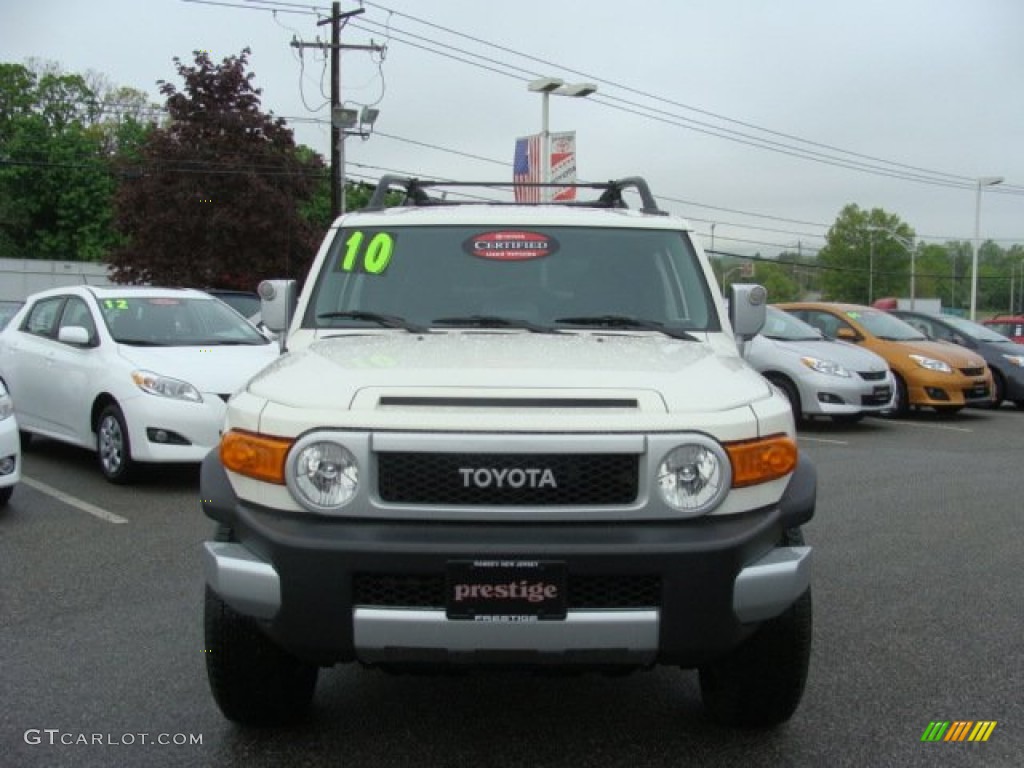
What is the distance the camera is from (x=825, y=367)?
43.4ft

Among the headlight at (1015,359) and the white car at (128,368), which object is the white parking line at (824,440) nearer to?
the headlight at (1015,359)

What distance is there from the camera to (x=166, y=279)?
95.9 feet

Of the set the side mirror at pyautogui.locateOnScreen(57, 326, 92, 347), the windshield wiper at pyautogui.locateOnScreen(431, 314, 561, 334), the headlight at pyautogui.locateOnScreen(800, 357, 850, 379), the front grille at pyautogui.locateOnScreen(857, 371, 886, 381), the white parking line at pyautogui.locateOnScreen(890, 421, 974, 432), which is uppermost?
the windshield wiper at pyautogui.locateOnScreen(431, 314, 561, 334)

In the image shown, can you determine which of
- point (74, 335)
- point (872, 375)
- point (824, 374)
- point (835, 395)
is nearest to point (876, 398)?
point (872, 375)

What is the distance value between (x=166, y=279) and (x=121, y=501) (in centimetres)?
2263

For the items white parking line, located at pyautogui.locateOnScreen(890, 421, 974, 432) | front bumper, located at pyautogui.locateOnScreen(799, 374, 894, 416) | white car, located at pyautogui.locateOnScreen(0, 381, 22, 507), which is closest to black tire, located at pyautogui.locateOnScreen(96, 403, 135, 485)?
white car, located at pyautogui.locateOnScreen(0, 381, 22, 507)

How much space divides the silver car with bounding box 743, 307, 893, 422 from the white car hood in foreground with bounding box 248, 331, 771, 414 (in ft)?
31.4

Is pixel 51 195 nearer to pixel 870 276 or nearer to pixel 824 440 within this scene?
pixel 824 440

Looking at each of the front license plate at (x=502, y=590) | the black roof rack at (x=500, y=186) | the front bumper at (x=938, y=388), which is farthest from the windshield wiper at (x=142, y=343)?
the front bumper at (x=938, y=388)

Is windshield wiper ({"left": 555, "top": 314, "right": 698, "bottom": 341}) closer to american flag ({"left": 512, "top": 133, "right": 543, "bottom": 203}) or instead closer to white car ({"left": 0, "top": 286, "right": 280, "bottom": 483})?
white car ({"left": 0, "top": 286, "right": 280, "bottom": 483})

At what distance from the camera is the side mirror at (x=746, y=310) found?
4574mm

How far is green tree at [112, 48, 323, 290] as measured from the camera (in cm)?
2906

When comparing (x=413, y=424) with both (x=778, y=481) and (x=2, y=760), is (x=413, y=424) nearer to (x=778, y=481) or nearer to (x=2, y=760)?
(x=778, y=481)

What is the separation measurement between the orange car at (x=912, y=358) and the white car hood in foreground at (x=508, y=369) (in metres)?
11.4
